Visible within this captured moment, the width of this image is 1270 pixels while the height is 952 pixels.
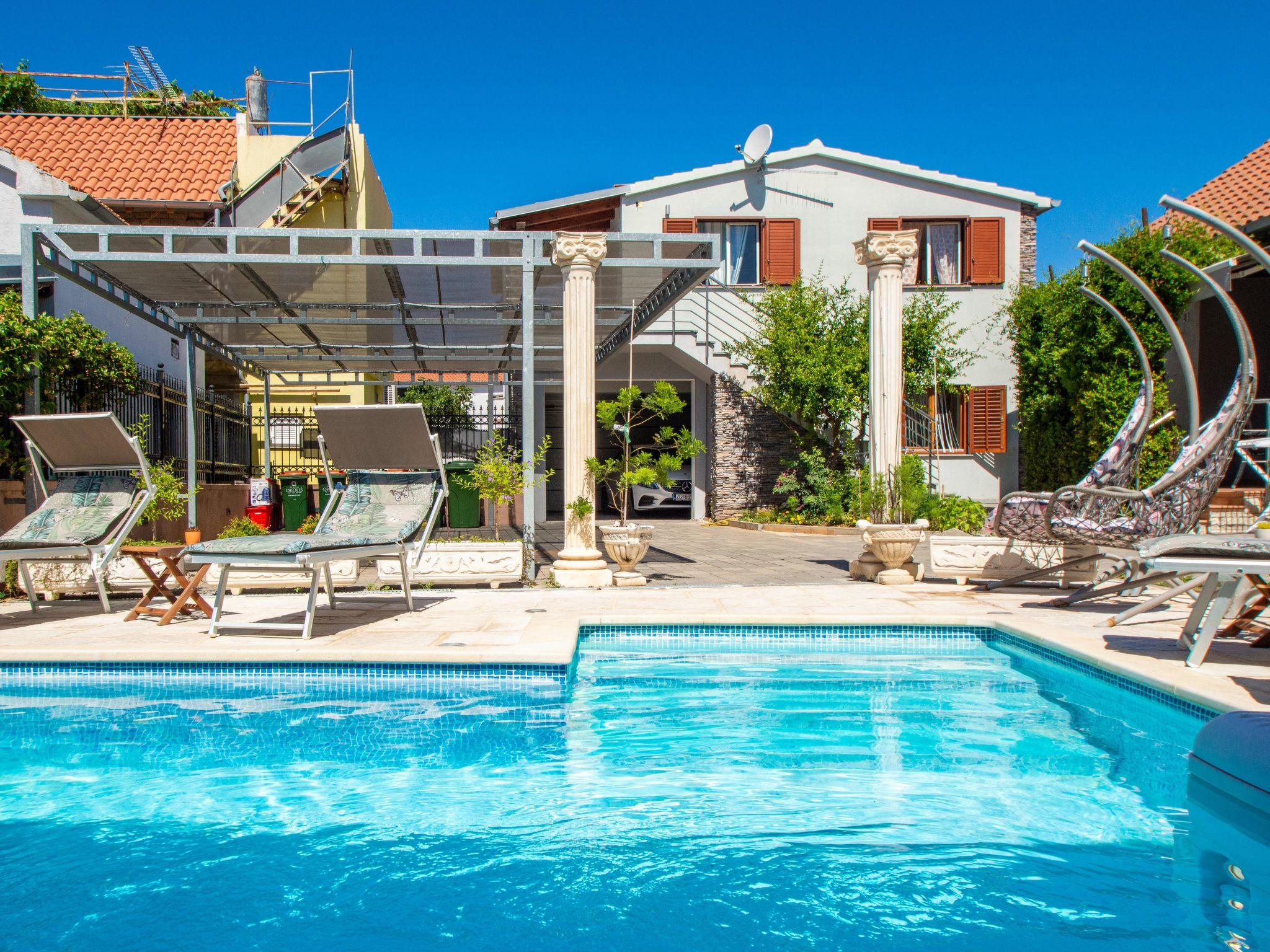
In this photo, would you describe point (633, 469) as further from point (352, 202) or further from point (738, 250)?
point (352, 202)

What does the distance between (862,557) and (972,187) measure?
1157 centimetres

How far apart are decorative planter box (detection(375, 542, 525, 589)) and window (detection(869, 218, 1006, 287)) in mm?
11904

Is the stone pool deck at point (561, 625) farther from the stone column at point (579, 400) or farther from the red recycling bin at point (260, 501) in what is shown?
the red recycling bin at point (260, 501)

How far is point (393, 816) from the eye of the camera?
3045 mm

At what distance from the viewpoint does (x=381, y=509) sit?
656 centimetres

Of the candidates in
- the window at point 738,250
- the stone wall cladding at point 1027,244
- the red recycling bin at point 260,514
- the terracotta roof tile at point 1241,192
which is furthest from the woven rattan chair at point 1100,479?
the stone wall cladding at point 1027,244

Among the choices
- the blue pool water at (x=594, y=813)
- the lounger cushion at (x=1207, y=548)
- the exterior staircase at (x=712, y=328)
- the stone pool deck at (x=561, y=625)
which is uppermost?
the exterior staircase at (x=712, y=328)

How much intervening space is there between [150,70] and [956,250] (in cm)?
2313

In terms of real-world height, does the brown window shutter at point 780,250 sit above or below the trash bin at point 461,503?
above

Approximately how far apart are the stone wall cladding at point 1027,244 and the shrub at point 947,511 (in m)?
7.41

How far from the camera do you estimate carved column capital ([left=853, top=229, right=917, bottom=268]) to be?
A: 8.60 m

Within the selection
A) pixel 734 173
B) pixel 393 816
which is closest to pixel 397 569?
pixel 393 816

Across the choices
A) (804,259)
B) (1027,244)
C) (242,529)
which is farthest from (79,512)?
(1027,244)

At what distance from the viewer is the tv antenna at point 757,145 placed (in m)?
16.4
